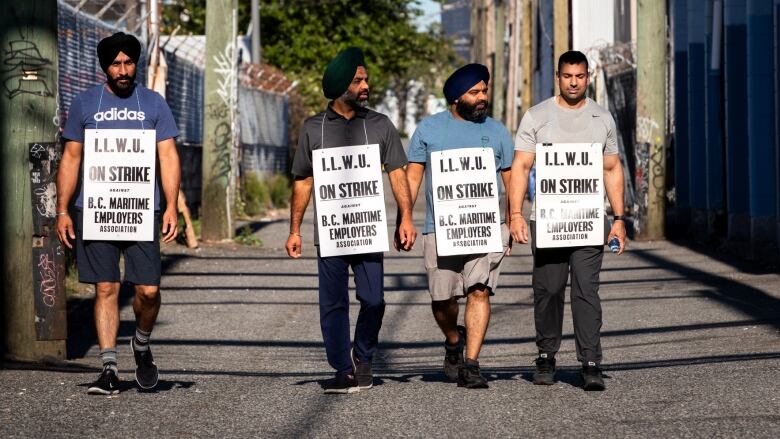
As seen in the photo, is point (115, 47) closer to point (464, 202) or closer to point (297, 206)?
point (297, 206)

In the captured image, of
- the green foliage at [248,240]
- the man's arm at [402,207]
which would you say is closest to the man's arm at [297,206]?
the man's arm at [402,207]

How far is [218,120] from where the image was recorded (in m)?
19.9

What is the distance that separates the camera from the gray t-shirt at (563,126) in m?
8.25

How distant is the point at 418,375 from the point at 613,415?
6.49ft

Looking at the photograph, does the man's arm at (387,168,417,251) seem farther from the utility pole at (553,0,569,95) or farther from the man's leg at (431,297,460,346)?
the utility pole at (553,0,569,95)

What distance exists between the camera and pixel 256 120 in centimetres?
3073

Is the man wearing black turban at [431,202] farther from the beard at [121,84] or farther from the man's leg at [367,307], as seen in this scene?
the beard at [121,84]

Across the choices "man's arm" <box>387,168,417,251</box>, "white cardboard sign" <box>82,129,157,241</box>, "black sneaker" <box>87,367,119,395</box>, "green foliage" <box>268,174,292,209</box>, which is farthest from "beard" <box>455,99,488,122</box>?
"green foliage" <box>268,174,292,209</box>

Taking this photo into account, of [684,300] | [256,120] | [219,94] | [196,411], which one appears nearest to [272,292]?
[684,300]

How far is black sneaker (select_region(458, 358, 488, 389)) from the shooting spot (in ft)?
26.7

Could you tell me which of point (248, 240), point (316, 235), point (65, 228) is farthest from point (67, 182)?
point (248, 240)

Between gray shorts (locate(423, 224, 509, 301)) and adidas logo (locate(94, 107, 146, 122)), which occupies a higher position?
adidas logo (locate(94, 107, 146, 122))

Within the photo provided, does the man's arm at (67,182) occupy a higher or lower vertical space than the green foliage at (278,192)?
lower

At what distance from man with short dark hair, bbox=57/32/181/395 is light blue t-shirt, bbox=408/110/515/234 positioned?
138cm
